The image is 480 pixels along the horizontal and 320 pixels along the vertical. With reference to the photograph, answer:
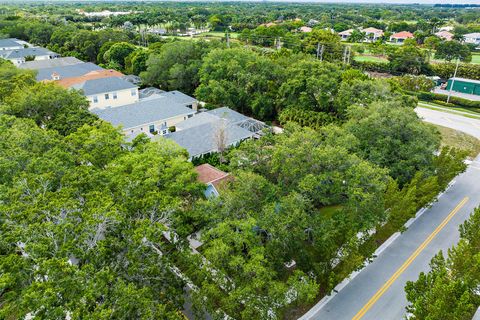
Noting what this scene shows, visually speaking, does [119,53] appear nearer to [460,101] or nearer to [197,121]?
[197,121]

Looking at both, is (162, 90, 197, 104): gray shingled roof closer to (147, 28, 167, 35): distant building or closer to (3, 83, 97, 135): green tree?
(3, 83, 97, 135): green tree

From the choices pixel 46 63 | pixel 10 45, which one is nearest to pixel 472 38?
pixel 46 63

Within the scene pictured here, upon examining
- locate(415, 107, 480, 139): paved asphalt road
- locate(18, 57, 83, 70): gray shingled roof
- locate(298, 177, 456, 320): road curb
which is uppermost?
locate(18, 57, 83, 70): gray shingled roof

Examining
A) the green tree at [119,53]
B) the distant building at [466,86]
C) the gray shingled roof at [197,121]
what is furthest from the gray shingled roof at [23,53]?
the distant building at [466,86]

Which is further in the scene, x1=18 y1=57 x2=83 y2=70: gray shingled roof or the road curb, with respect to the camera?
x1=18 y1=57 x2=83 y2=70: gray shingled roof

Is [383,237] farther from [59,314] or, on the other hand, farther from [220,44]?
[220,44]

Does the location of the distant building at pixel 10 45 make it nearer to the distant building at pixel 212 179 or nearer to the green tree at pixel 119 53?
the green tree at pixel 119 53

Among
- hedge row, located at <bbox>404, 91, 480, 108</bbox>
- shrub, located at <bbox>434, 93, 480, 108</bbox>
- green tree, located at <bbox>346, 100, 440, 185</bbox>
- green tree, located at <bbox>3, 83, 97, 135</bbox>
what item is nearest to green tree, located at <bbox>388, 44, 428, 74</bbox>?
hedge row, located at <bbox>404, 91, 480, 108</bbox>

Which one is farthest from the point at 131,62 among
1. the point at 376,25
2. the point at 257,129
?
the point at 376,25

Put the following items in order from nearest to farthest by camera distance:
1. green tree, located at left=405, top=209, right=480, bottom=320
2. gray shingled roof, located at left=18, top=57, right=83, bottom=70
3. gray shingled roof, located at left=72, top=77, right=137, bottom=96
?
green tree, located at left=405, top=209, right=480, bottom=320 → gray shingled roof, located at left=72, top=77, right=137, bottom=96 → gray shingled roof, located at left=18, top=57, right=83, bottom=70
